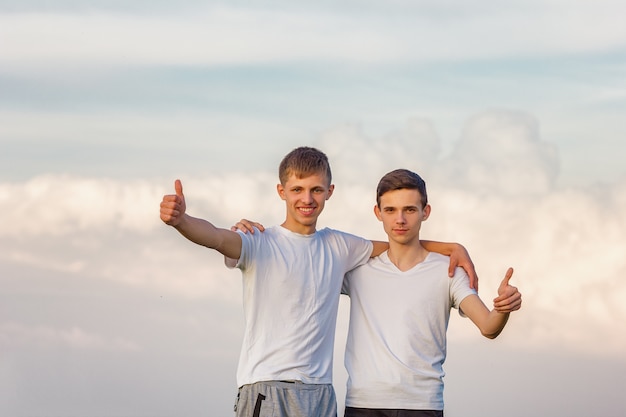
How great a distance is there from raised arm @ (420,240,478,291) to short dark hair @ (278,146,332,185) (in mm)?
1103

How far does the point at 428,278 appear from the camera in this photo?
30.5 ft

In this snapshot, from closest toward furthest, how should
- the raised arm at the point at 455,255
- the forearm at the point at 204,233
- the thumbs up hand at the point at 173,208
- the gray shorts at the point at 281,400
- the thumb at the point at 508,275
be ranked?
the thumbs up hand at the point at 173,208 → the forearm at the point at 204,233 → the thumb at the point at 508,275 → the gray shorts at the point at 281,400 → the raised arm at the point at 455,255

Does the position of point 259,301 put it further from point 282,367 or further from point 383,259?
point 383,259

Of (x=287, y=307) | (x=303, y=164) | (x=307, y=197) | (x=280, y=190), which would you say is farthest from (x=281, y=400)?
(x=303, y=164)

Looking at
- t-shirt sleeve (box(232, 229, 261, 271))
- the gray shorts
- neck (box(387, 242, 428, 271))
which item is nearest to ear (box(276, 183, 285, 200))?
t-shirt sleeve (box(232, 229, 261, 271))

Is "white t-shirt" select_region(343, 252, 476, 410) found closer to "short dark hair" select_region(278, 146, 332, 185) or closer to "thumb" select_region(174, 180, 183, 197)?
"short dark hair" select_region(278, 146, 332, 185)

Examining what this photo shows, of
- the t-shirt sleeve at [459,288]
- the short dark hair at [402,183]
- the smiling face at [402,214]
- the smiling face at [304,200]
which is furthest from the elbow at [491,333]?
the smiling face at [304,200]

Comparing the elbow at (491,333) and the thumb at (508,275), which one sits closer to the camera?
the thumb at (508,275)

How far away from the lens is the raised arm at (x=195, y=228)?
8125 mm

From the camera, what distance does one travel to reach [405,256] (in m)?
9.36

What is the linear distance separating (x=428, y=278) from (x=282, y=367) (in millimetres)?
1513

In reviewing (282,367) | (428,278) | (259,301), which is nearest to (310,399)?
(282,367)

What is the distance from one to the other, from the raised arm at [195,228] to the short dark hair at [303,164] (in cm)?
74

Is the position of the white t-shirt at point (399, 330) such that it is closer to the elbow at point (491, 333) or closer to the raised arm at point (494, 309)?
the raised arm at point (494, 309)
